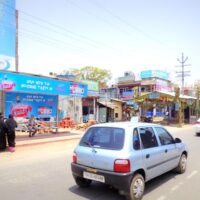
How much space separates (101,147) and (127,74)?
48.3 metres

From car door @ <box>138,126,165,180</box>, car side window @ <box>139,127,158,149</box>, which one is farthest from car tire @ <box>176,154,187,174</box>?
car side window @ <box>139,127,158,149</box>

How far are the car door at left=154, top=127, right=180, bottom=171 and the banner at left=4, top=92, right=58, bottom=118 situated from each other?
11.3 metres

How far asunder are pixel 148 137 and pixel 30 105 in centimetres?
1205

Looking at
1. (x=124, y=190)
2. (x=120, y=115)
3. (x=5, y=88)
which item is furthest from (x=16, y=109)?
(x=120, y=115)

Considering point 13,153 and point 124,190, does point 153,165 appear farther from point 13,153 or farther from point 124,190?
point 13,153

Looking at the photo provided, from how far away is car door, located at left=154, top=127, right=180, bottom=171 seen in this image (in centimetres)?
687

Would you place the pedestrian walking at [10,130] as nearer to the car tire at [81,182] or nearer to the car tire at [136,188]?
the car tire at [81,182]

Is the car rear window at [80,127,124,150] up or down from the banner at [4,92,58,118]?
down

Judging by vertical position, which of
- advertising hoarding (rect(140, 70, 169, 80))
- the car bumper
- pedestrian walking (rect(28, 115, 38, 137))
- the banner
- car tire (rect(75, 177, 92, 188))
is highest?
advertising hoarding (rect(140, 70, 169, 80))

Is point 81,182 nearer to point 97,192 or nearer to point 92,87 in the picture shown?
point 97,192

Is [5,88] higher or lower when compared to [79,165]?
higher

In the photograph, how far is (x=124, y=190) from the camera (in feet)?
17.7

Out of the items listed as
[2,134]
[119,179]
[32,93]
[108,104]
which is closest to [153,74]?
[108,104]

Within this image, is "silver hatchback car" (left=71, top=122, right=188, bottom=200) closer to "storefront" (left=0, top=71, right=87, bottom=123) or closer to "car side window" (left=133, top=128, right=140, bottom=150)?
"car side window" (left=133, top=128, right=140, bottom=150)
